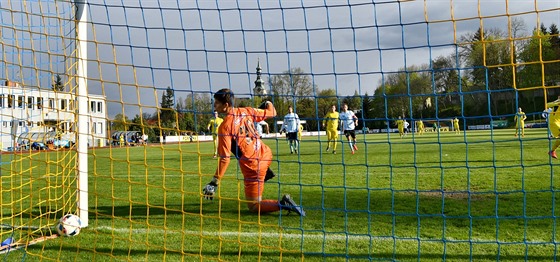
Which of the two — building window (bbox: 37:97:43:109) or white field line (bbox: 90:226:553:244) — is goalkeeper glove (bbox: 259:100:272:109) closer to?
white field line (bbox: 90:226:553:244)

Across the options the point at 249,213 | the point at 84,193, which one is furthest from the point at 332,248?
the point at 84,193

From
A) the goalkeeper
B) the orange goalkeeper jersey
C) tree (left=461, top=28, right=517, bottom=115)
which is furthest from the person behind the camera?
the orange goalkeeper jersey

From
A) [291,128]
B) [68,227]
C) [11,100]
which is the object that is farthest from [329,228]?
[291,128]

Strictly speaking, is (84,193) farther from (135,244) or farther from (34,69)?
(34,69)

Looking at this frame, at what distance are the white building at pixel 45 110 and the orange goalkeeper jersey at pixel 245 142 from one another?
1.22 metres

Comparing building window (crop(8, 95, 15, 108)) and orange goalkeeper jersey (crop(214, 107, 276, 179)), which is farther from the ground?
building window (crop(8, 95, 15, 108))

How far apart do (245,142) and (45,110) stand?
7.47 feet

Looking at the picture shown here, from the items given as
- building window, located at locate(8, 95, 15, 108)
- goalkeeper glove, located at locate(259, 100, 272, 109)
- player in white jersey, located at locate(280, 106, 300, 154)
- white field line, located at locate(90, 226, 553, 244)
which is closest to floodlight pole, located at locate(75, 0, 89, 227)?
white field line, located at locate(90, 226, 553, 244)

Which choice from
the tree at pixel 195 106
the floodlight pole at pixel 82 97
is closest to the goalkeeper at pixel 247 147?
the tree at pixel 195 106

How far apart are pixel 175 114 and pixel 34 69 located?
60.0 inches

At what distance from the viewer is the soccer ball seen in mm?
4387

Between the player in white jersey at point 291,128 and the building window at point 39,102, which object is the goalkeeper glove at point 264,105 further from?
the building window at point 39,102

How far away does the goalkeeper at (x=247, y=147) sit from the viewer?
4.61 meters

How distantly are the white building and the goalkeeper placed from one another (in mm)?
1192
